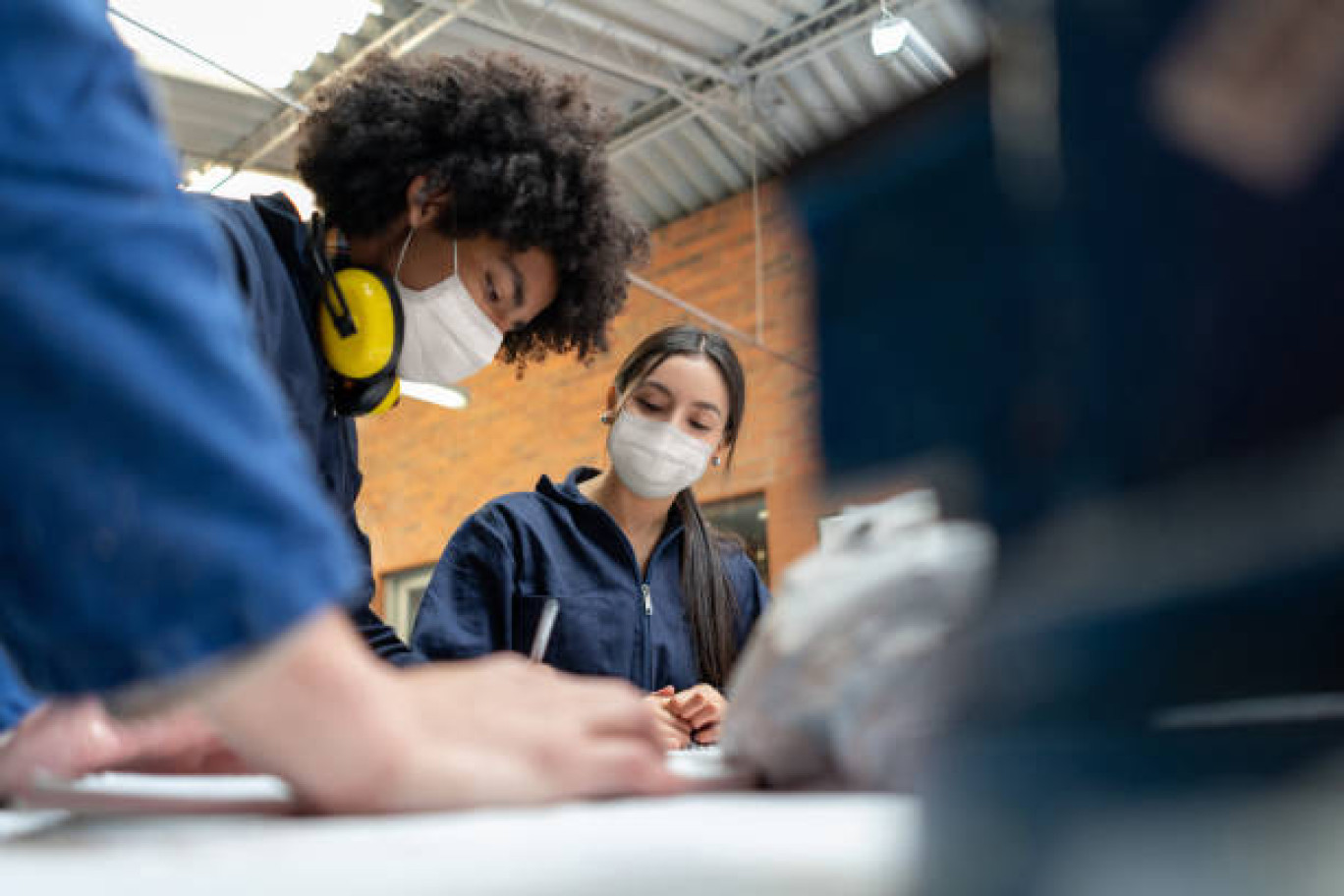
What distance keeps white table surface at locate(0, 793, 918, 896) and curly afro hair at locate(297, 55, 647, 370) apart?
1135 mm

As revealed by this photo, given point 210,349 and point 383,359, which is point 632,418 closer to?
point 383,359

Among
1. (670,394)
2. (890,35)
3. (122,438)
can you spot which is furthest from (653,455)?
(890,35)

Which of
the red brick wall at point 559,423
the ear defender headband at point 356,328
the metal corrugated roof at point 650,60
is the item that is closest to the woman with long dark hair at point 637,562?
the ear defender headband at point 356,328

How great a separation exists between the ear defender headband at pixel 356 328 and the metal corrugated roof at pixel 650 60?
3006 millimetres

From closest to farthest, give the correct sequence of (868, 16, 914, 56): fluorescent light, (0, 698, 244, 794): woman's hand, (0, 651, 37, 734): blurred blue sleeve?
1. (0, 698, 244, 794): woman's hand
2. (0, 651, 37, 734): blurred blue sleeve
3. (868, 16, 914, 56): fluorescent light

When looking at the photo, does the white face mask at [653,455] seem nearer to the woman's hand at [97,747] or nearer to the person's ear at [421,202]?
the person's ear at [421,202]

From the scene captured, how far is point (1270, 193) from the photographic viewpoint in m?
0.32

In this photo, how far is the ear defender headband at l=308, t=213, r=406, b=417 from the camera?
4.20 ft

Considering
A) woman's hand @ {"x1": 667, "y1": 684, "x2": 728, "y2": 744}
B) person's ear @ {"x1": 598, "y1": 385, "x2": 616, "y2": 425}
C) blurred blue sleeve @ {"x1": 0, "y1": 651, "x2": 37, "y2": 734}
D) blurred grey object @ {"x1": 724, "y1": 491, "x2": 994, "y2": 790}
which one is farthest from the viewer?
person's ear @ {"x1": 598, "y1": 385, "x2": 616, "y2": 425}

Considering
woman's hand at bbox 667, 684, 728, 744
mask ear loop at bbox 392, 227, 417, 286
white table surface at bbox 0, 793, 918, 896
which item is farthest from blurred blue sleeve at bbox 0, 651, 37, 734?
woman's hand at bbox 667, 684, 728, 744

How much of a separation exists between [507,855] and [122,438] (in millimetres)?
217

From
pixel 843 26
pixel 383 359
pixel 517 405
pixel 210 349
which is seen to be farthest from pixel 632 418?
pixel 517 405

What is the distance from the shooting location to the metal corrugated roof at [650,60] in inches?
172

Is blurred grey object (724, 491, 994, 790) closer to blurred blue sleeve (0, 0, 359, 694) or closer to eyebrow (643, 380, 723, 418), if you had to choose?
blurred blue sleeve (0, 0, 359, 694)
